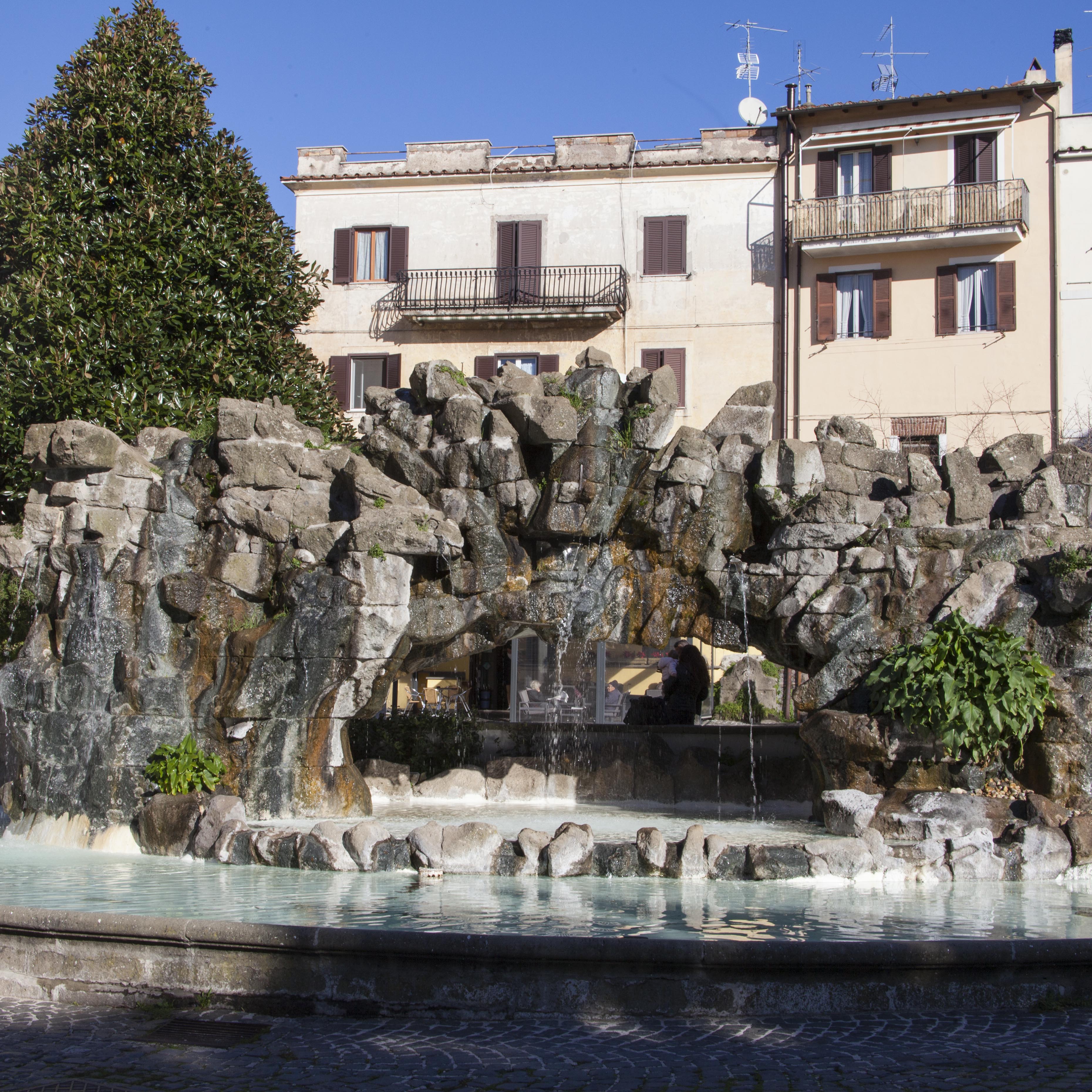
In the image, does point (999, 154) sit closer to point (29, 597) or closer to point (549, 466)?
point (549, 466)

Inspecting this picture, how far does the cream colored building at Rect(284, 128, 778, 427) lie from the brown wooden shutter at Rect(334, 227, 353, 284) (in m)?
0.03

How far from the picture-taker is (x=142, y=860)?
41.9 feet

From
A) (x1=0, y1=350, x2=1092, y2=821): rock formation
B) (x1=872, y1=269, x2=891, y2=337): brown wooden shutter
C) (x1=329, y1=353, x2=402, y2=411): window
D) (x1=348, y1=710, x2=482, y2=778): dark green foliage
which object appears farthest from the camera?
(x1=329, y1=353, x2=402, y2=411): window

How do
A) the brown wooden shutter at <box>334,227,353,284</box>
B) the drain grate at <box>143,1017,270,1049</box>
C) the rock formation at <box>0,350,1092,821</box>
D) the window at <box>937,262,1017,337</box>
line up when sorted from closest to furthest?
1. the drain grate at <box>143,1017,270,1049</box>
2. the rock formation at <box>0,350,1092,821</box>
3. the window at <box>937,262,1017,337</box>
4. the brown wooden shutter at <box>334,227,353,284</box>

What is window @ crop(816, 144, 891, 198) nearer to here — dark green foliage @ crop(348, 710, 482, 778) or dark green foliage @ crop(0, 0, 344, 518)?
dark green foliage @ crop(0, 0, 344, 518)

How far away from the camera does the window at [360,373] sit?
29609mm

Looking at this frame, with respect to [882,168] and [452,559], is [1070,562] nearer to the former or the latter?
[452,559]

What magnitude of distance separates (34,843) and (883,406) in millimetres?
20755

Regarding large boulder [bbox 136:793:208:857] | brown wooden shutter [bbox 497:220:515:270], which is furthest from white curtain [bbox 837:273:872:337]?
large boulder [bbox 136:793:208:857]

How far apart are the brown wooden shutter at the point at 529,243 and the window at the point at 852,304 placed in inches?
267

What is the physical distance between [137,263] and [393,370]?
10.2 metres

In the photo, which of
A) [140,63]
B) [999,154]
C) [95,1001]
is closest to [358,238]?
[140,63]

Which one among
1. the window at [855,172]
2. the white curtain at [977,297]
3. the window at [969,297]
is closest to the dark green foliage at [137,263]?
the window at [855,172]

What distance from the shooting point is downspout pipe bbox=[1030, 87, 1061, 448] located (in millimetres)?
27000
